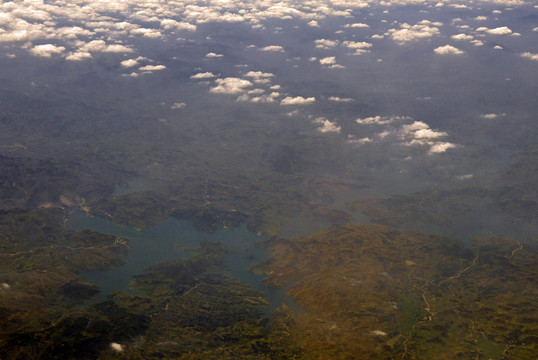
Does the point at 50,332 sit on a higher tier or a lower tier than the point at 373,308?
higher

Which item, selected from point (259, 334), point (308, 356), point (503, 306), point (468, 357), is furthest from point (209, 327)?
point (503, 306)

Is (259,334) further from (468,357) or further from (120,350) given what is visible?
(468,357)

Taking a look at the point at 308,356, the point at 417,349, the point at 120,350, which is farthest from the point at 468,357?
the point at 120,350

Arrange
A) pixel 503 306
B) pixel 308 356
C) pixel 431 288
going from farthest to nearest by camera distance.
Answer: pixel 431 288 → pixel 503 306 → pixel 308 356

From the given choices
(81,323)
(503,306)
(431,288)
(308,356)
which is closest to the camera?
(308,356)

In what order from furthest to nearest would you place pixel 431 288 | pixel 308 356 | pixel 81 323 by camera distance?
pixel 431 288 < pixel 81 323 < pixel 308 356

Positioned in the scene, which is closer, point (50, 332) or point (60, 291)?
point (50, 332)

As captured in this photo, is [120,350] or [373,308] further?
[373,308]

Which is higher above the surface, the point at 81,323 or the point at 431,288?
the point at 81,323

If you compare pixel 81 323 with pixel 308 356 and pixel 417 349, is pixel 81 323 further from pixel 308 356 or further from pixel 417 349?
pixel 417 349
